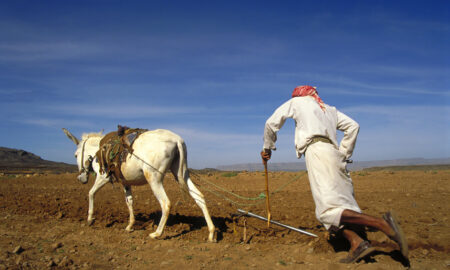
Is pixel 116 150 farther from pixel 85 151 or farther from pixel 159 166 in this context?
pixel 85 151

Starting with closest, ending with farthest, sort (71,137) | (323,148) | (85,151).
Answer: (323,148) → (85,151) → (71,137)

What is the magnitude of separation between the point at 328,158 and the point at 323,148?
6.1 inches

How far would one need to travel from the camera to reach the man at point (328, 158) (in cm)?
407

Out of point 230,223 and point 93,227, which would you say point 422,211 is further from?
point 93,227

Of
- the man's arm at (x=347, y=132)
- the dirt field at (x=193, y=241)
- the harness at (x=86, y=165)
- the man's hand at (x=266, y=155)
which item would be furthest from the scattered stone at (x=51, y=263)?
the man's arm at (x=347, y=132)

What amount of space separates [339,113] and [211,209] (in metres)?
4.58

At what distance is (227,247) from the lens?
5227mm

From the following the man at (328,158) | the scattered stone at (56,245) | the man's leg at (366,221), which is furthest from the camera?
the scattered stone at (56,245)

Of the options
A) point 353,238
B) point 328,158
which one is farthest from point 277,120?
point 353,238

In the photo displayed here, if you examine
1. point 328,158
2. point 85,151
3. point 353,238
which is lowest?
point 353,238

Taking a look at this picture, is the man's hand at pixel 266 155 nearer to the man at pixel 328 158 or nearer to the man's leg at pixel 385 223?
the man at pixel 328 158

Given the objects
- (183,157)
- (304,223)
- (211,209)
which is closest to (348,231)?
(304,223)

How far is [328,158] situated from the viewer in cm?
434

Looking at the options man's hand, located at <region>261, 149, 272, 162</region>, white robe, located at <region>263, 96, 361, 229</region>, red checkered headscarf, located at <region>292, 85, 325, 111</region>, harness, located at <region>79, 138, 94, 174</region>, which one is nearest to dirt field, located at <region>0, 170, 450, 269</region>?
man's hand, located at <region>261, 149, 272, 162</region>
